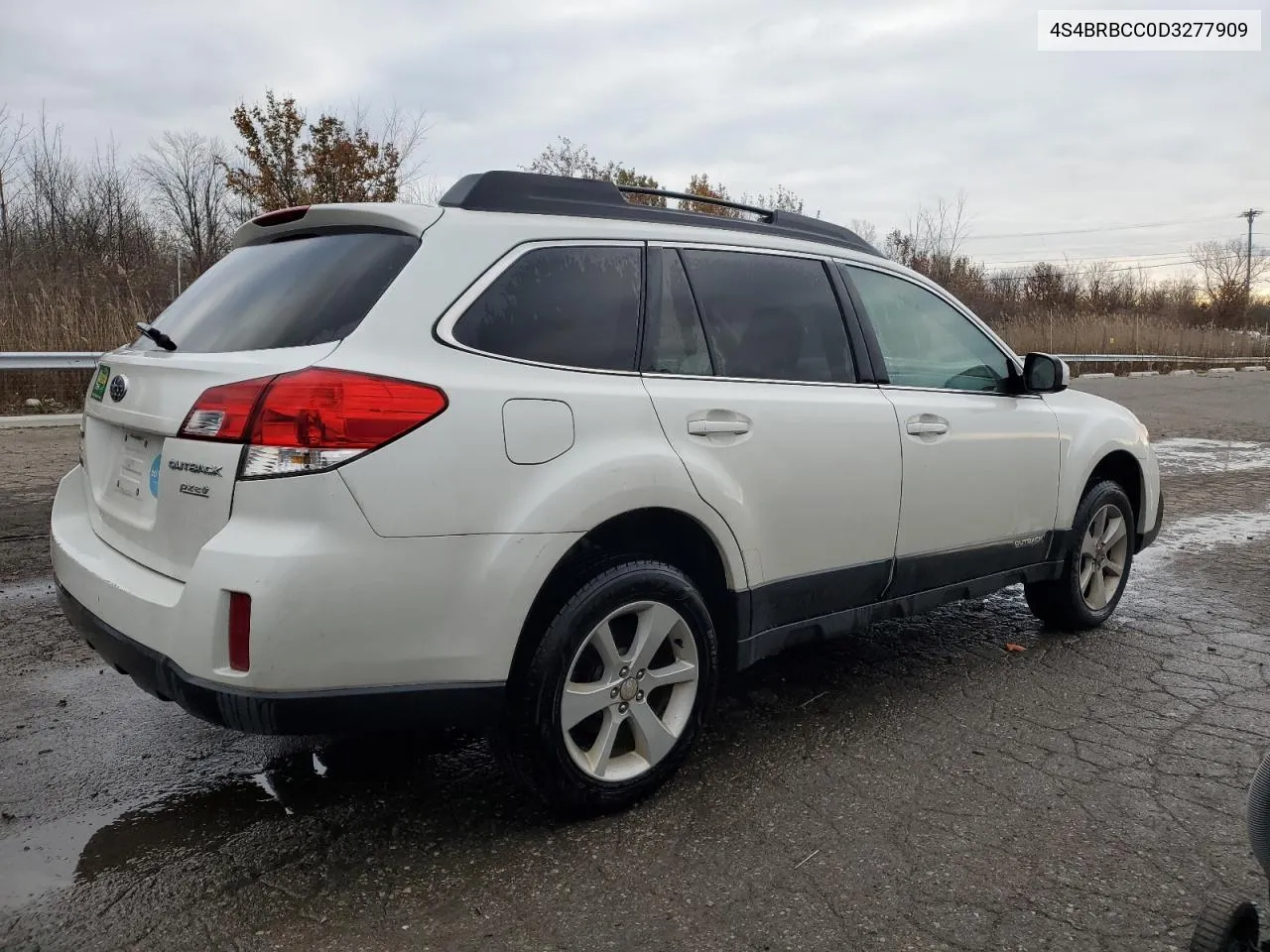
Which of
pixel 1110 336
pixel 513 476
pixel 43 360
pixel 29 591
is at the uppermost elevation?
pixel 1110 336

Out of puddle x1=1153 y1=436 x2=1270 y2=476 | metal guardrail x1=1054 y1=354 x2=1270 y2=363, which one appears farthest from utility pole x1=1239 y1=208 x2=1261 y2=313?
puddle x1=1153 y1=436 x2=1270 y2=476

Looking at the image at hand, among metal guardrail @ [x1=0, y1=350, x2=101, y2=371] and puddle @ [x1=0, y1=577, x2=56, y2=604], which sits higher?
metal guardrail @ [x1=0, y1=350, x2=101, y2=371]

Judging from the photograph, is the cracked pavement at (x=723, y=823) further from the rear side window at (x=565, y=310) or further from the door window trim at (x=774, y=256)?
the rear side window at (x=565, y=310)

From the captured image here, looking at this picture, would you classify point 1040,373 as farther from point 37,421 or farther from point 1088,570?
point 37,421

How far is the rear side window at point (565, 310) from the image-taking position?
2672 millimetres

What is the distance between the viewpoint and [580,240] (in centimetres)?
296

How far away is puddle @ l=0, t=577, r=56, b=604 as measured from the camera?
16.1 feet

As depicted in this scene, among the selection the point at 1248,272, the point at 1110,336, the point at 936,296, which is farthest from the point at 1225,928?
the point at 1248,272

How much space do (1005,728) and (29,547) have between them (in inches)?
214

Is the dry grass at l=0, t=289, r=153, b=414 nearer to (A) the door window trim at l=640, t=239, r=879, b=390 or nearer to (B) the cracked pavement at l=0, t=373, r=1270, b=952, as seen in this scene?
(B) the cracked pavement at l=0, t=373, r=1270, b=952

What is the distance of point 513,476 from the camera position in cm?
253

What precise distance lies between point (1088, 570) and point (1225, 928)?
2.95 meters

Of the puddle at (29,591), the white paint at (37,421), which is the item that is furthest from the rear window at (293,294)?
the white paint at (37,421)

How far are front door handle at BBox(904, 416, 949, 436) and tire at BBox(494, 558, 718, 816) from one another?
3.85ft
